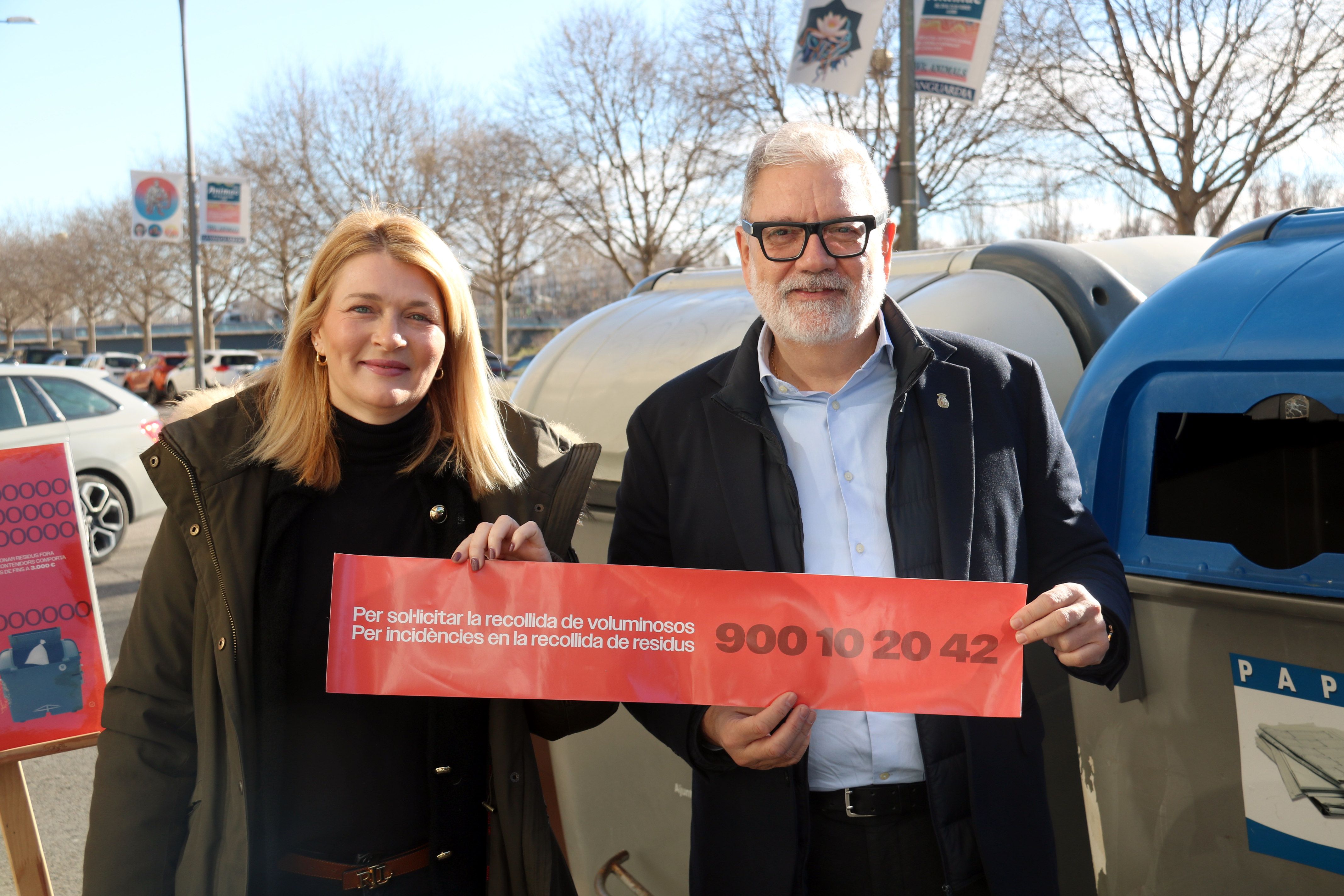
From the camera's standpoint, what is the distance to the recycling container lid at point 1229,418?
188 cm

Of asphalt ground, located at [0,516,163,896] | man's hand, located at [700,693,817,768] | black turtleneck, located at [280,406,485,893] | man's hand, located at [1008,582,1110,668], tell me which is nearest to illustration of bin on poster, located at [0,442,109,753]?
asphalt ground, located at [0,516,163,896]

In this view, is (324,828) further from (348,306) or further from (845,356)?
(845,356)

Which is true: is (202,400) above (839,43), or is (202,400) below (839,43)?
below

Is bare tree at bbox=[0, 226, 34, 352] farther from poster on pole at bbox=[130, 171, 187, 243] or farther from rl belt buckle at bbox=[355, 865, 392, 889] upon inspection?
rl belt buckle at bbox=[355, 865, 392, 889]

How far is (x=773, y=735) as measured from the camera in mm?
1592

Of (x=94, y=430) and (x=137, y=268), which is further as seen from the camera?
(x=137, y=268)

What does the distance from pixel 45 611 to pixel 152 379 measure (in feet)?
106

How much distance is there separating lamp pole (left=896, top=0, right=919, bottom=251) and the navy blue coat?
7572 mm

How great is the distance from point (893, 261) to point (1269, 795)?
7.34 ft

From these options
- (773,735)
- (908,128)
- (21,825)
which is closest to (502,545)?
(773,735)

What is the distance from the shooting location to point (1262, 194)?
19688mm

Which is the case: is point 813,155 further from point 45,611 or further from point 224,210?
point 224,210

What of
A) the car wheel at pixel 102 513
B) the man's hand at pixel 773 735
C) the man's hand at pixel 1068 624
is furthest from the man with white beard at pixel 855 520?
the car wheel at pixel 102 513

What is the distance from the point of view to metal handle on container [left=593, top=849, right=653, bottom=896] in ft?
9.55
